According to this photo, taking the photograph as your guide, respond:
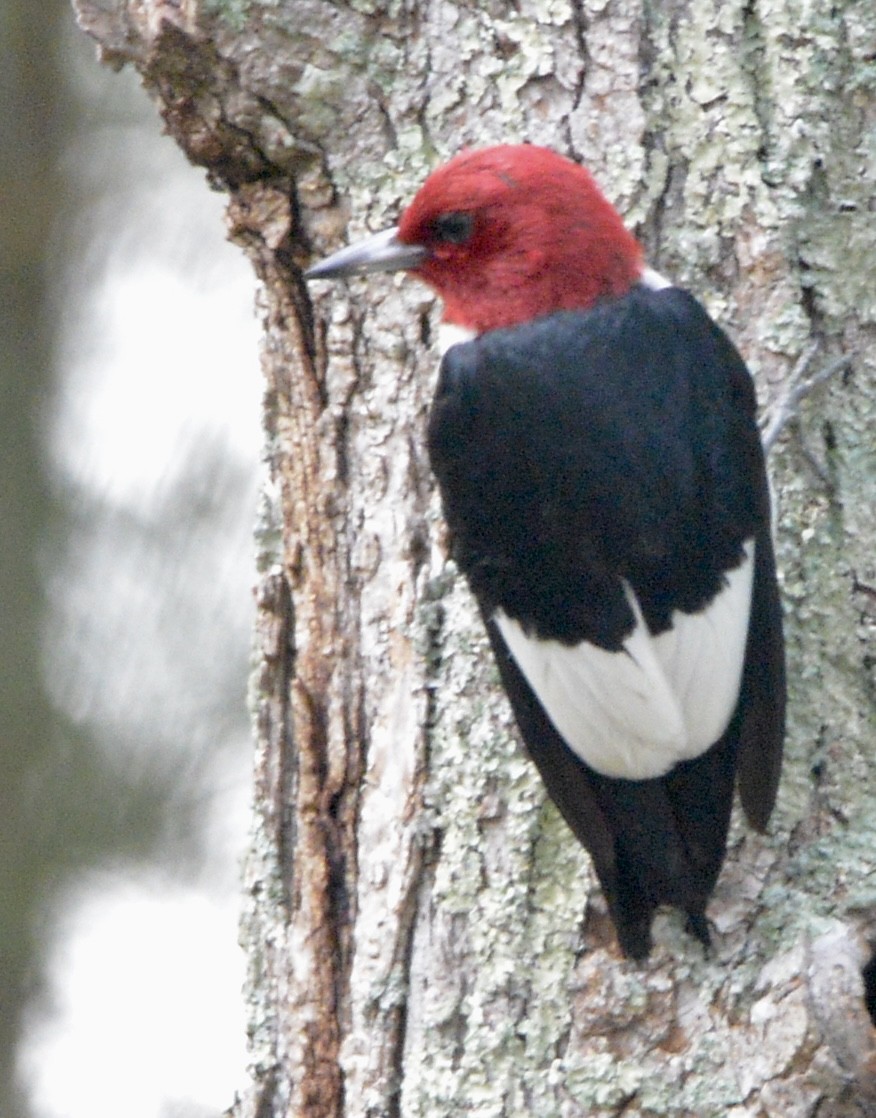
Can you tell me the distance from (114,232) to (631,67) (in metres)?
1.70

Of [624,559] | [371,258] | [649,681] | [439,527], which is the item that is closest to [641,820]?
[649,681]

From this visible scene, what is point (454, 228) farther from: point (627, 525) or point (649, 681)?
point (649, 681)

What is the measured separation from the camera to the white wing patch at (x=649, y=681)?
228 centimetres

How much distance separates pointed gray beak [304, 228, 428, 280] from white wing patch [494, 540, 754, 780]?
55 centimetres

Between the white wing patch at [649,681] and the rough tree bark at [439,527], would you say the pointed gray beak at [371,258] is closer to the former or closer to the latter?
the rough tree bark at [439,527]

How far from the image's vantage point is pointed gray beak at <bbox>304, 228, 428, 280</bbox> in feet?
7.81

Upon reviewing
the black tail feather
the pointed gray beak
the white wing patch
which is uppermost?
the pointed gray beak

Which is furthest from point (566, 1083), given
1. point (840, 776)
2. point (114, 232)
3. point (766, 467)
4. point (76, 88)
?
point (76, 88)

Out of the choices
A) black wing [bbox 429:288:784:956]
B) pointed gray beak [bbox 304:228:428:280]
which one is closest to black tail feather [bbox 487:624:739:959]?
black wing [bbox 429:288:784:956]

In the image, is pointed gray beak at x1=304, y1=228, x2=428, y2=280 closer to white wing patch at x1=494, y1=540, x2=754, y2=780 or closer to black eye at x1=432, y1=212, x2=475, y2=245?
black eye at x1=432, y1=212, x2=475, y2=245

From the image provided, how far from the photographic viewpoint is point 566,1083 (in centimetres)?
229

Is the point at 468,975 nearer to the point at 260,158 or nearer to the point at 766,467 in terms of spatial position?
the point at 766,467

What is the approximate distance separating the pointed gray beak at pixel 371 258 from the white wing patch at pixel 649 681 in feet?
1.80

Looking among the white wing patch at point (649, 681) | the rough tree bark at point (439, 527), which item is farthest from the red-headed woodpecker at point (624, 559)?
the rough tree bark at point (439, 527)
